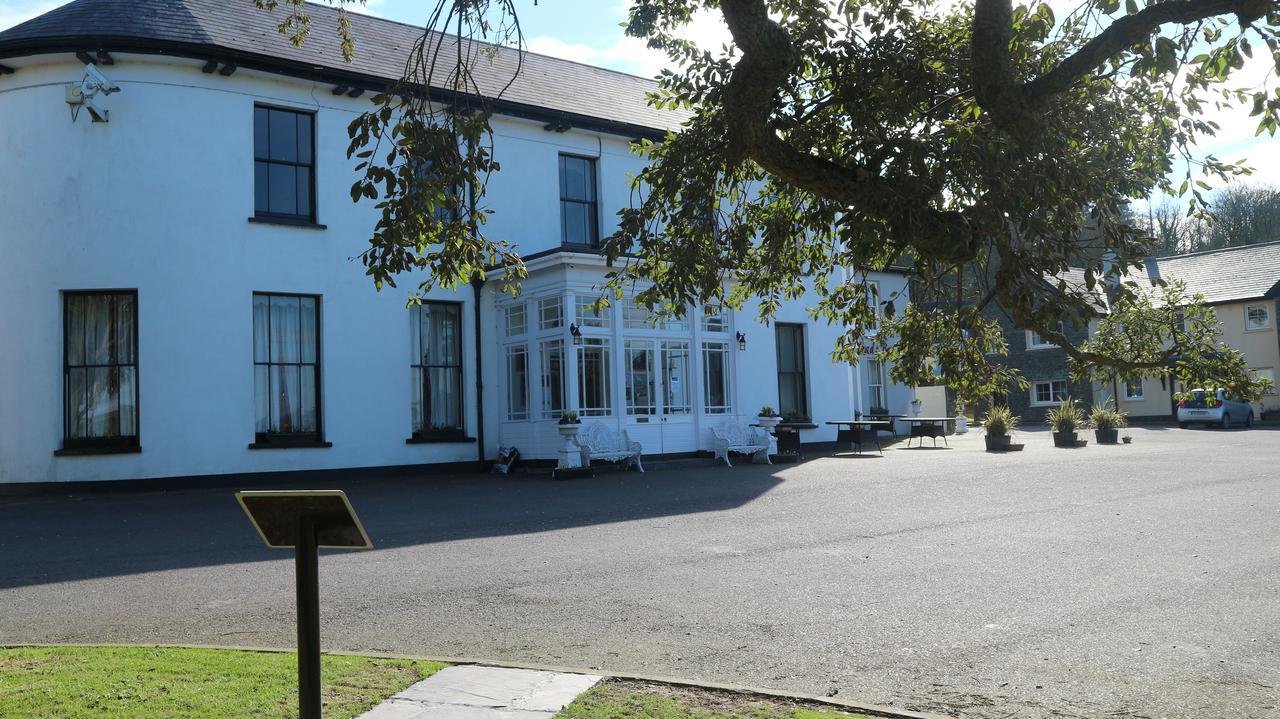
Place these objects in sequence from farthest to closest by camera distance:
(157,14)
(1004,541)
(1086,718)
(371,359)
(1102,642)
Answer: (371,359) < (157,14) < (1004,541) < (1102,642) < (1086,718)

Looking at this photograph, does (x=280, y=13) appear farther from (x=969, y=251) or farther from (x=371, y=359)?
(x=969, y=251)

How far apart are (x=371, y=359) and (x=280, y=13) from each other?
7841 mm

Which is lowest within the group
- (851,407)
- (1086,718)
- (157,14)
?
(1086,718)

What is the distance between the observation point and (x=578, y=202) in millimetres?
21688

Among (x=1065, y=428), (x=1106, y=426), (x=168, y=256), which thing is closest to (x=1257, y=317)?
(x=1106, y=426)

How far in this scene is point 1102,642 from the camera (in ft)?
19.2

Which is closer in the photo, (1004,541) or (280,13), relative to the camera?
(1004,541)

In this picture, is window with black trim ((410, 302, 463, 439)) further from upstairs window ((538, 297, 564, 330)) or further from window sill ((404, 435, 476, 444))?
upstairs window ((538, 297, 564, 330))

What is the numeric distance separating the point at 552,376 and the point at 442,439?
2523 millimetres

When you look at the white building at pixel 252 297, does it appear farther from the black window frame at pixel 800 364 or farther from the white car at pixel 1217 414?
the white car at pixel 1217 414

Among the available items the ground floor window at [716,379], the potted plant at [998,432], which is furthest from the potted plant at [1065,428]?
the ground floor window at [716,379]

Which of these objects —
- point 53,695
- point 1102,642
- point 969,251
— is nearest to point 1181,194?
point 969,251

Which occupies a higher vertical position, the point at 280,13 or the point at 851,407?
the point at 280,13

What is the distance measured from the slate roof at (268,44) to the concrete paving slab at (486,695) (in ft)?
43.2
